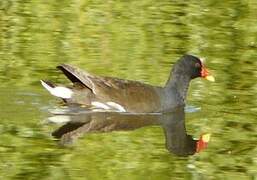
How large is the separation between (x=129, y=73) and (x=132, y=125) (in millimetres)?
1986

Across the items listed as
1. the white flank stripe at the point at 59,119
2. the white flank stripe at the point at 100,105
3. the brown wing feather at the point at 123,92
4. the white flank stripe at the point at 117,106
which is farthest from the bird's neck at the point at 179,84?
the white flank stripe at the point at 59,119

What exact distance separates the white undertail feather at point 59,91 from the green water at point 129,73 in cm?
23

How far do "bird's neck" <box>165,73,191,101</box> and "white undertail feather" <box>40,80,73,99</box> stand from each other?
118 centimetres

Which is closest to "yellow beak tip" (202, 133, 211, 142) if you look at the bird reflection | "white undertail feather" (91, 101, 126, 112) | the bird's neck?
the bird reflection

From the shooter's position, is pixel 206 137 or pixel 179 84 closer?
pixel 206 137

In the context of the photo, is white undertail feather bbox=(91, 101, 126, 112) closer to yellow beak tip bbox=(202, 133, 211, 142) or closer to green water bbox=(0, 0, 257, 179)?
green water bbox=(0, 0, 257, 179)

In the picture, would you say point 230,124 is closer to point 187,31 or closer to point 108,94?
point 108,94

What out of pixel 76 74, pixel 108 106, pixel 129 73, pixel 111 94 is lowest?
pixel 129 73

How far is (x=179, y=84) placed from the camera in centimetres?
1149

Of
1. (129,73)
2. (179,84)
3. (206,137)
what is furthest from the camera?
(129,73)

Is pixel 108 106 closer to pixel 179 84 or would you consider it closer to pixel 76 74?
pixel 76 74

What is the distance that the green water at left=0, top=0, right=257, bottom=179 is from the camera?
909 centimetres

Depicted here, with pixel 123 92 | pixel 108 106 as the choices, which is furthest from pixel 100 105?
pixel 123 92

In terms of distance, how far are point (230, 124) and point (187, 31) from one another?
4642mm
